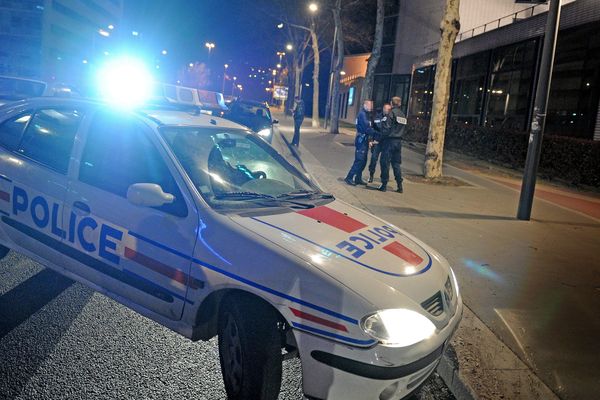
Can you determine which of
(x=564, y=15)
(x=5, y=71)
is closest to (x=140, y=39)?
(x=5, y=71)

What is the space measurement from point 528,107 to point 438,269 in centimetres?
1726

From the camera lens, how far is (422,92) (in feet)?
100

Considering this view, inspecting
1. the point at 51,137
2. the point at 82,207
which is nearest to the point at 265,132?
the point at 51,137

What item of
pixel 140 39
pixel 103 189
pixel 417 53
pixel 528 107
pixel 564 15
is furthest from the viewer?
pixel 140 39

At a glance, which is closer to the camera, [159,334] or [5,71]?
[159,334]

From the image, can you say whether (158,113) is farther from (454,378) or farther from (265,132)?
(265,132)

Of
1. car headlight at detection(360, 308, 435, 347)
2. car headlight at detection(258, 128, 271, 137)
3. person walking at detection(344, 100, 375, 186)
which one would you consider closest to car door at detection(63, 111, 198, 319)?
car headlight at detection(360, 308, 435, 347)

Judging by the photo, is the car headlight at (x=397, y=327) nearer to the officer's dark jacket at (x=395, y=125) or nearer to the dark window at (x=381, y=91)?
the officer's dark jacket at (x=395, y=125)

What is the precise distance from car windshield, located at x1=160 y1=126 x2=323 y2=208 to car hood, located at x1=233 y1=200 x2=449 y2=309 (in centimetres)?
29

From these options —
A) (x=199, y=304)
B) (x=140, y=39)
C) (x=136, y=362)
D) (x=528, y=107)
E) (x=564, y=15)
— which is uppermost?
(x=140, y=39)

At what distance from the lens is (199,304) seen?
298 centimetres

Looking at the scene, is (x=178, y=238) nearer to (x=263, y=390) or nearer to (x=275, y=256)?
(x=275, y=256)

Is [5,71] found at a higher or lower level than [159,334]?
higher

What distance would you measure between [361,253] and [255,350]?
80cm
